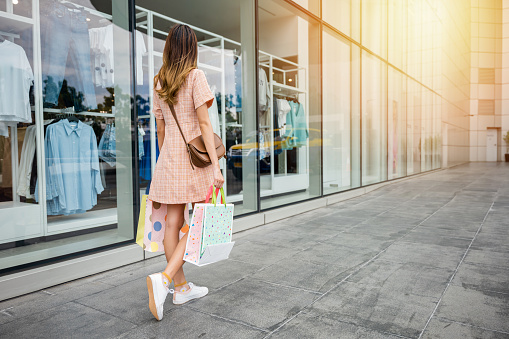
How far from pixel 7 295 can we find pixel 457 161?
27398 millimetres

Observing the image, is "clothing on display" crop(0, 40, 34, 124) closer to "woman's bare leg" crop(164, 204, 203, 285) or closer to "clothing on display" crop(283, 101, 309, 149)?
"woman's bare leg" crop(164, 204, 203, 285)

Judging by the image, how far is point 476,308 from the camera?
228 cm

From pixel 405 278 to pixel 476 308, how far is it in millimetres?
608

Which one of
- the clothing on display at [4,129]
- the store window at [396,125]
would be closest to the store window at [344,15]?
the store window at [396,125]

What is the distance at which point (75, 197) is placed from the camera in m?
3.77

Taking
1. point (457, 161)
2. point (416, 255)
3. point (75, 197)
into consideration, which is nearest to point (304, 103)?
point (416, 255)

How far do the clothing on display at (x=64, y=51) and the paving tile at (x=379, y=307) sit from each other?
308cm

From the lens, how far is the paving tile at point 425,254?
3.26 m

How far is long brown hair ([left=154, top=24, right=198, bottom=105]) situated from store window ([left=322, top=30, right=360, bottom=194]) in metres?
5.18

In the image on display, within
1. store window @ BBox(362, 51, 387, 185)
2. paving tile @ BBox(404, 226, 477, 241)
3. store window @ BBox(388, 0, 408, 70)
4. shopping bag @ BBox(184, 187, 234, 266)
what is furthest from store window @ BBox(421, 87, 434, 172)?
shopping bag @ BBox(184, 187, 234, 266)

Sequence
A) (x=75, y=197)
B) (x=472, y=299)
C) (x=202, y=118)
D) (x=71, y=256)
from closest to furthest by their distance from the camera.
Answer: (x=202, y=118) < (x=472, y=299) < (x=71, y=256) < (x=75, y=197)

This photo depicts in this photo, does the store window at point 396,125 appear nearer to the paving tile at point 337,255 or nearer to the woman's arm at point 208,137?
the paving tile at point 337,255

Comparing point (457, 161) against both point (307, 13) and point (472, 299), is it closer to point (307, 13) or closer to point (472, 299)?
point (307, 13)

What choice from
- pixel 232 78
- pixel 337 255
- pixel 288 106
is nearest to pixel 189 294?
pixel 337 255
